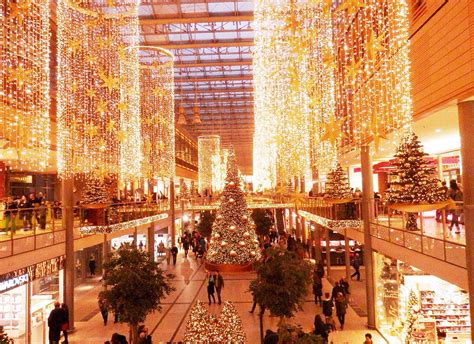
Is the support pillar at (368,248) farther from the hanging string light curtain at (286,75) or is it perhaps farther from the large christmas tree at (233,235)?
the large christmas tree at (233,235)

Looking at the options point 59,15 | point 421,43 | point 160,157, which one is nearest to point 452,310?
point 421,43

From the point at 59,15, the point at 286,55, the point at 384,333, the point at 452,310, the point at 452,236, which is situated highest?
the point at 59,15

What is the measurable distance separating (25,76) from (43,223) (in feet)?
14.8

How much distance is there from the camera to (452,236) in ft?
22.1

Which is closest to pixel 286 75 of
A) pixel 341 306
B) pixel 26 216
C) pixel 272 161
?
pixel 341 306

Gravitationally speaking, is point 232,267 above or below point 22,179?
below

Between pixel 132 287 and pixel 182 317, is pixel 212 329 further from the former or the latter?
pixel 182 317

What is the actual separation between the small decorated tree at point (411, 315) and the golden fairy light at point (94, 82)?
8530 millimetres

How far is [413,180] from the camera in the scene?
629 centimetres

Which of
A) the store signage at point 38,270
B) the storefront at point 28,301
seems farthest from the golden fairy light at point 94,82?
the storefront at point 28,301

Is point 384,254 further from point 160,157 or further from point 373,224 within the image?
point 160,157

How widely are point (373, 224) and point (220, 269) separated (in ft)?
26.2

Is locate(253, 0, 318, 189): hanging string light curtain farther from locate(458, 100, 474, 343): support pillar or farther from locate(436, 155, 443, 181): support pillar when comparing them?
locate(436, 155, 443, 181): support pillar

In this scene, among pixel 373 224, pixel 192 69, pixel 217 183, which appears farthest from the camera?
pixel 217 183
